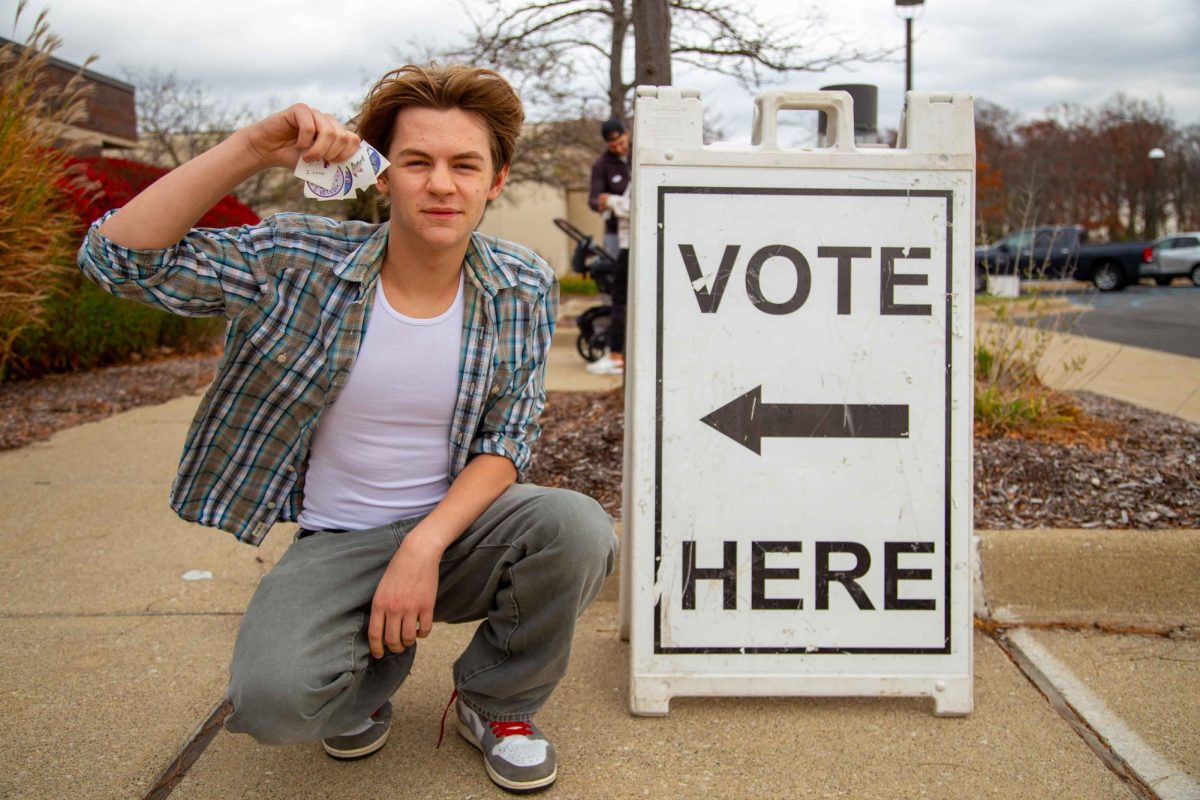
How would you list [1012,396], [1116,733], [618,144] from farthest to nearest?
[618,144], [1012,396], [1116,733]

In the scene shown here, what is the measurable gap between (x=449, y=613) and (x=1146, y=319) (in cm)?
1743

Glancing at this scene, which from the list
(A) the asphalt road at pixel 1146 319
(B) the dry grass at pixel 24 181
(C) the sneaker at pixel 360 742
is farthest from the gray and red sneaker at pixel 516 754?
(A) the asphalt road at pixel 1146 319

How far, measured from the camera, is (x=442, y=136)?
2.39 m

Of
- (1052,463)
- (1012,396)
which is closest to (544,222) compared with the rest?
(1012,396)

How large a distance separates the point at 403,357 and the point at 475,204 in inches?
15.5

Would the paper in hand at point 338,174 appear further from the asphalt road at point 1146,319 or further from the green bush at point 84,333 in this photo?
the asphalt road at point 1146,319

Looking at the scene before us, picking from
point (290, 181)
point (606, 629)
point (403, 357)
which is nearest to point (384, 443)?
point (403, 357)

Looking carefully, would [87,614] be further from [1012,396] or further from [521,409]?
[1012,396]

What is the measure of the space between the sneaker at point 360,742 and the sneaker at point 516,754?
233 mm

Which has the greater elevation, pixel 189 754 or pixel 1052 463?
pixel 1052 463

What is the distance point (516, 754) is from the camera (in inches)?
93.8

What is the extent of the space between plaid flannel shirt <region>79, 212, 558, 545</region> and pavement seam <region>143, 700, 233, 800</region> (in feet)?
1.76

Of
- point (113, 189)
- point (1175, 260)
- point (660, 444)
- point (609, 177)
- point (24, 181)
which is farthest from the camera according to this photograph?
point (1175, 260)

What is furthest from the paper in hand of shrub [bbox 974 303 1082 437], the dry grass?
the dry grass
